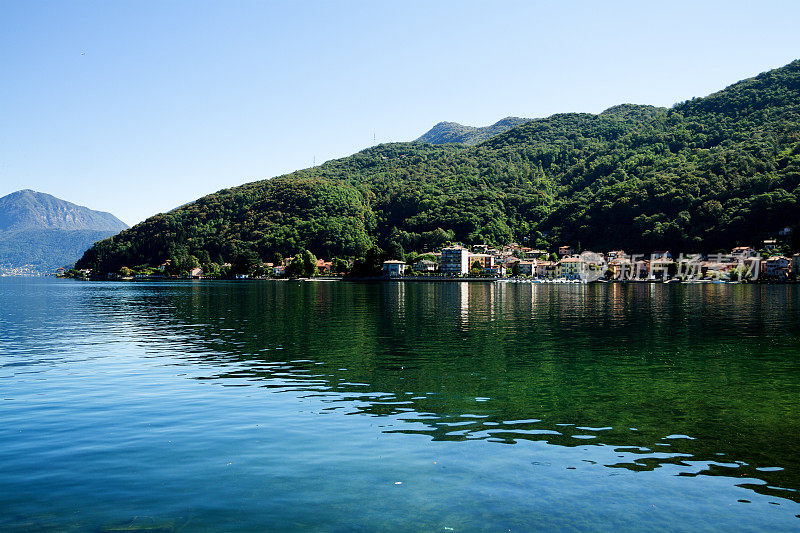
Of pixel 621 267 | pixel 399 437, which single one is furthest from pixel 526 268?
pixel 399 437

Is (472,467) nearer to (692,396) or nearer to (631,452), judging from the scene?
(631,452)

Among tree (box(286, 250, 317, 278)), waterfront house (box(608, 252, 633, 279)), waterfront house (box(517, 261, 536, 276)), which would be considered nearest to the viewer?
waterfront house (box(608, 252, 633, 279))

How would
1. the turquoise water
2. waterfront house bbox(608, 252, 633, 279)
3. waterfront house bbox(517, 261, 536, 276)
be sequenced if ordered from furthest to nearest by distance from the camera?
waterfront house bbox(517, 261, 536, 276) < waterfront house bbox(608, 252, 633, 279) < the turquoise water

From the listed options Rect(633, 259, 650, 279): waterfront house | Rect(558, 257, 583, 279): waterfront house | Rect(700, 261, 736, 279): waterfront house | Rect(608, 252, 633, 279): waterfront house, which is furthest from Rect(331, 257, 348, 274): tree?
Rect(700, 261, 736, 279): waterfront house

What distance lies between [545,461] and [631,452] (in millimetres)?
2161

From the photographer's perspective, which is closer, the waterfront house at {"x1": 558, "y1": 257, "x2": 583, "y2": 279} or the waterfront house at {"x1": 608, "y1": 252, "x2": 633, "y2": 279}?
the waterfront house at {"x1": 608, "y1": 252, "x2": 633, "y2": 279}

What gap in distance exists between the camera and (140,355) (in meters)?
27.0

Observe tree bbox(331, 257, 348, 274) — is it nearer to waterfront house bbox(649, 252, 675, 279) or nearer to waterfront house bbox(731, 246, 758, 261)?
waterfront house bbox(649, 252, 675, 279)

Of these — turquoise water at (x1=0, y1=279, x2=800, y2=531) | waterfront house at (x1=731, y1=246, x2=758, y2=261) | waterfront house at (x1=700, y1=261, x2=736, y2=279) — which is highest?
waterfront house at (x1=731, y1=246, x2=758, y2=261)

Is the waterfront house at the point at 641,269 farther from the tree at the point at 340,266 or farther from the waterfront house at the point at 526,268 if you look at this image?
the tree at the point at 340,266

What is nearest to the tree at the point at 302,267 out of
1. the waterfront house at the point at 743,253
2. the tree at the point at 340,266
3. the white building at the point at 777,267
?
the tree at the point at 340,266

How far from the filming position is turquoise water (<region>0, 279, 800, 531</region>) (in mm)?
9133

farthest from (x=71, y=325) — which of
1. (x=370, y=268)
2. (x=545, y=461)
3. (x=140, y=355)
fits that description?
(x=370, y=268)

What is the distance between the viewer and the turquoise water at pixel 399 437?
913 cm
